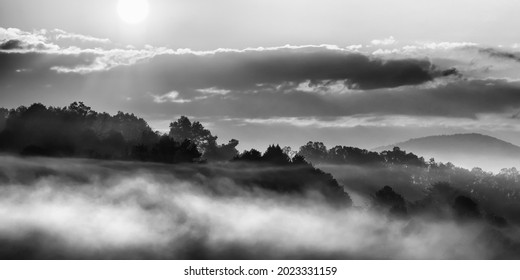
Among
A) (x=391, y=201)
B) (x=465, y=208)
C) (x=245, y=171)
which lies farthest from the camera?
(x=391, y=201)

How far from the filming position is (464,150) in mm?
71000

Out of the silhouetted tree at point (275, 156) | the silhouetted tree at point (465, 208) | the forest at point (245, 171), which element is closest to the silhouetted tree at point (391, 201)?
the forest at point (245, 171)

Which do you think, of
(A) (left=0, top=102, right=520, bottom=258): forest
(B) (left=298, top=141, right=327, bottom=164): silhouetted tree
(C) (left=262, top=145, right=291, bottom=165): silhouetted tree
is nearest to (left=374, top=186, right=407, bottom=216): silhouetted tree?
(A) (left=0, top=102, right=520, bottom=258): forest

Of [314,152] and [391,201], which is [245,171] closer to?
[314,152]

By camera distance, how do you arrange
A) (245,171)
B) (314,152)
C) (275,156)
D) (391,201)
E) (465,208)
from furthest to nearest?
(391,201)
(465,208)
(314,152)
(275,156)
(245,171)

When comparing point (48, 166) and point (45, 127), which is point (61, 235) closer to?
point (48, 166)

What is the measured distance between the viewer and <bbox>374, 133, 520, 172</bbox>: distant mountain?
60.1 meters

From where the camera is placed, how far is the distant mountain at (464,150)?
6012cm

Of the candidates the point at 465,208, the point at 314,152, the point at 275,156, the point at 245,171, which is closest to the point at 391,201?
the point at 465,208

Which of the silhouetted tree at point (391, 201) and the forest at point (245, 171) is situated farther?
the silhouetted tree at point (391, 201)

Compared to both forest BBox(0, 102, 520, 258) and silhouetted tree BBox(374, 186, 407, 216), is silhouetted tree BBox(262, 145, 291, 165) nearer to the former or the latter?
forest BBox(0, 102, 520, 258)

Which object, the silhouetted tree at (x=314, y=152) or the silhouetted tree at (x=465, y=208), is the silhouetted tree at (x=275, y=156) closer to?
the silhouetted tree at (x=314, y=152)
